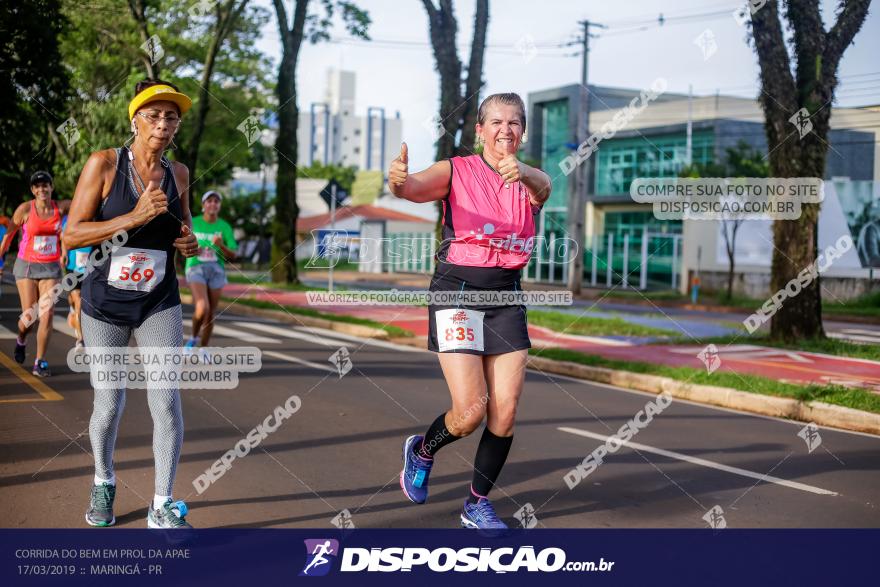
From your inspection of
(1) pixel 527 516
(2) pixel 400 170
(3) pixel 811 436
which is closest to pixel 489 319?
(2) pixel 400 170

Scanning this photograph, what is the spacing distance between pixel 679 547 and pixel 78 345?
861 centimetres

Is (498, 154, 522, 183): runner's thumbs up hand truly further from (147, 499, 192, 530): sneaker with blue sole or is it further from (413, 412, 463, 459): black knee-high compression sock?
(147, 499, 192, 530): sneaker with blue sole

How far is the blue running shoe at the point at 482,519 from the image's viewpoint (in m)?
4.51

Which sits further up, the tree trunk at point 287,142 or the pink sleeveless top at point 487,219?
the tree trunk at point 287,142

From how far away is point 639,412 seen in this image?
8.84 meters

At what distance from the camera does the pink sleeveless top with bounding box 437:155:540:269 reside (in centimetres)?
457

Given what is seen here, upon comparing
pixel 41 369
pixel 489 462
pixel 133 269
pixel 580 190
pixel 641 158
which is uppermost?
pixel 641 158

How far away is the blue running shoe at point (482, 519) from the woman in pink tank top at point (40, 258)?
612cm

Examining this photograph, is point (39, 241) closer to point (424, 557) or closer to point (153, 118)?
point (153, 118)

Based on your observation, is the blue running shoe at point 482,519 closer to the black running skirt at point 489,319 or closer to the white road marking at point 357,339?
the black running skirt at point 489,319

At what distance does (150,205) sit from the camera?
4.05 metres

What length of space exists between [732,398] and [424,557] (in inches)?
240

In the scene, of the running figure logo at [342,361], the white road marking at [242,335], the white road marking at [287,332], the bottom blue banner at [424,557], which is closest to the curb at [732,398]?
the running figure logo at [342,361]

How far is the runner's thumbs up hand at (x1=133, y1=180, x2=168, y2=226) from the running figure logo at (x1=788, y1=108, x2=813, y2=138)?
1139cm
